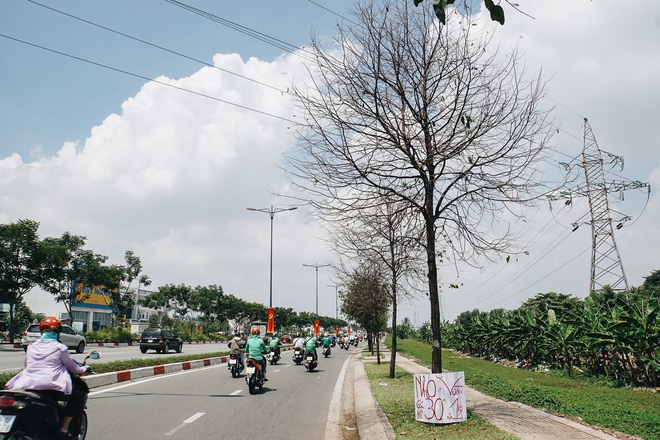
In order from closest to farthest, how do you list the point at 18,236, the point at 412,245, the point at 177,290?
the point at 412,245
the point at 18,236
the point at 177,290

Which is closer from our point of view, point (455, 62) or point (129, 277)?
point (455, 62)

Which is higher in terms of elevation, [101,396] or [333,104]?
[333,104]

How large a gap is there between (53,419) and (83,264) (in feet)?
133

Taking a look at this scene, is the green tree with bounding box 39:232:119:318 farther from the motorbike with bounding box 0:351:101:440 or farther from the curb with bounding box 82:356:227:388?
the motorbike with bounding box 0:351:101:440

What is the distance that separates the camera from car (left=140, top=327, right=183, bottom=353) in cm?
3538

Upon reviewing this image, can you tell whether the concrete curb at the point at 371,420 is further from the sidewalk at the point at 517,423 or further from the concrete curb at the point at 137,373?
the concrete curb at the point at 137,373

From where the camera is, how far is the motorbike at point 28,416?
5605 millimetres

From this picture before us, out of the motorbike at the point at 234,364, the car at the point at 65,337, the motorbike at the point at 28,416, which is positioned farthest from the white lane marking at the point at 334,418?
the car at the point at 65,337

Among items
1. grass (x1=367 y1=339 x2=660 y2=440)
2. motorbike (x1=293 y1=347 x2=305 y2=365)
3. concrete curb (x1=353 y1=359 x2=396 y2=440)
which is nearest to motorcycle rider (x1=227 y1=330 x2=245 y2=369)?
grass (x1=367 y1=339 x2=660 y2=440)

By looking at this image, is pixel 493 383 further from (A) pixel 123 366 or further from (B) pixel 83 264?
(B) pixel 83 264

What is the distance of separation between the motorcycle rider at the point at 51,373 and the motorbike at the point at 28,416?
123mm

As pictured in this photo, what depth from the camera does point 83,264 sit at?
140ft

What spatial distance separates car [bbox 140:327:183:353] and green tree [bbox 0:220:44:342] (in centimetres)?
870

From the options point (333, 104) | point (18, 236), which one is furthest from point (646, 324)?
point (18, 236)
